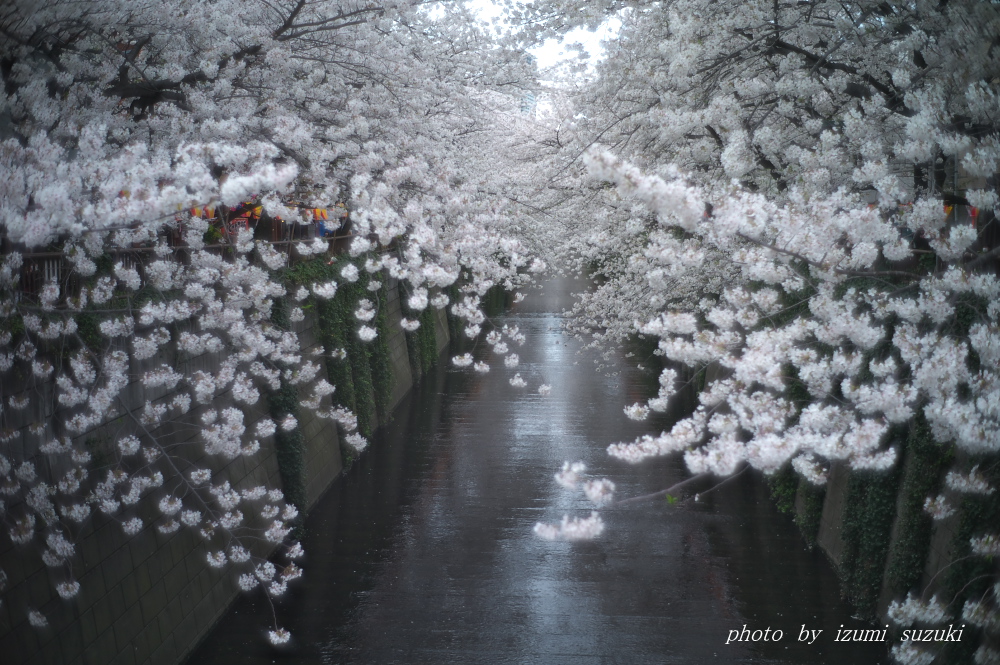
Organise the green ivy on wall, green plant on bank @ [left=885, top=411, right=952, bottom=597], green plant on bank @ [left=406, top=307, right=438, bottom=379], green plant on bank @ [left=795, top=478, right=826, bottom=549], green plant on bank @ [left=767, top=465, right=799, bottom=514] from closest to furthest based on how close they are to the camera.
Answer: green plant on bank @ [left=885, top=411, right=952, bottom=597] < green plant on bank @ [left=795, top=478, right=826, bottom=549] < green plant on bank @ [left=767, top=465, right=799, bottom=514] < the green ivy on wall < green plant on bank @ [left=406, top=307, right=438, bottom=379]

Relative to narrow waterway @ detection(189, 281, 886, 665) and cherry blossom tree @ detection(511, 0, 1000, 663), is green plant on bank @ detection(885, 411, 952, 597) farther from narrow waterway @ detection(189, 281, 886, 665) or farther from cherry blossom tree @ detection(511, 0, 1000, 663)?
narrow waterway @ detection(189, 281, 886, 665)

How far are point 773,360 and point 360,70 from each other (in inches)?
230

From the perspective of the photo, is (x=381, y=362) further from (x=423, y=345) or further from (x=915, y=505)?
(x=915, y=505)

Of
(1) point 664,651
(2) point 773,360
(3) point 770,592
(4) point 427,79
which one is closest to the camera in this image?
(2) point 773,360

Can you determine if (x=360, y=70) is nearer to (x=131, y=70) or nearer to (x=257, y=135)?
(x=257, y=135)

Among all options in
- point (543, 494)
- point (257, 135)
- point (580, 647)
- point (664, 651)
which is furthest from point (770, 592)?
point (257, 135)

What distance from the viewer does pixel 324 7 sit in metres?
8.05

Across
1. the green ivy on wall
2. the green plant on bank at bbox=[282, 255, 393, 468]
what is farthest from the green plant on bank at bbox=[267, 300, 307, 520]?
the green ivy on wall

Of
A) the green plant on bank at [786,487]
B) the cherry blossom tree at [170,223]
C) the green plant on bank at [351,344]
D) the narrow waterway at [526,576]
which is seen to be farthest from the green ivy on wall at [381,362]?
the green plant on bank at [786,487]

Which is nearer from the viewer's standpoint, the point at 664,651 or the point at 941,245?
the point at 941,245

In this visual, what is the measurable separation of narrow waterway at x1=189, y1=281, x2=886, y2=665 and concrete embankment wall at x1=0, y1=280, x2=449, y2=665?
48 cm

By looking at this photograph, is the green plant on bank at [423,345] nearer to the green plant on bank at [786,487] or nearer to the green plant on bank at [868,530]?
the green plant on bank at [786,487]

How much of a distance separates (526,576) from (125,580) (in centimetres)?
401

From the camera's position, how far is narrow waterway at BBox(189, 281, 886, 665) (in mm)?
6816
